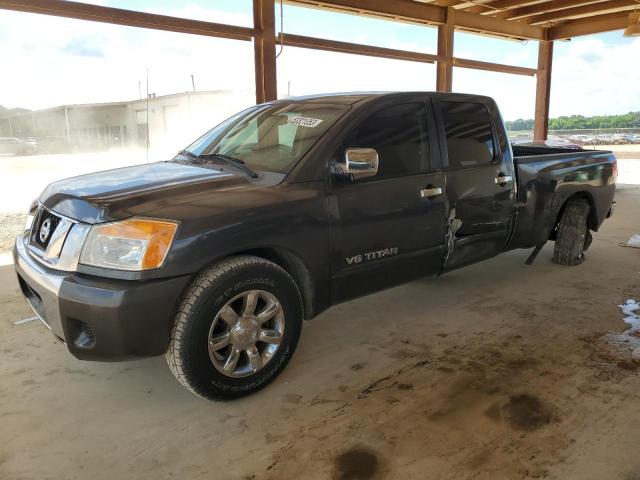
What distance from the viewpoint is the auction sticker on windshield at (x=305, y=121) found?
10.9 feet

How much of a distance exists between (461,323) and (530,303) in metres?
0.86

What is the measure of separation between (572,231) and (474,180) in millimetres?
2106

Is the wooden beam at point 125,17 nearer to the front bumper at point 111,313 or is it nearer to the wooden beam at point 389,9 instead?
the wooden beam at point 389,9

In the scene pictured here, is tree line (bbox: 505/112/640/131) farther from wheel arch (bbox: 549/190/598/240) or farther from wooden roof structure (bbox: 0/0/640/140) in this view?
wheel arch (bbox: 549/190/598/240)

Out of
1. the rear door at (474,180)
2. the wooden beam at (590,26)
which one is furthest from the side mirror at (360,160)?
the wooden beam at (590,26)

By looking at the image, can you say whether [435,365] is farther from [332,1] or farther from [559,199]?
[332,1]

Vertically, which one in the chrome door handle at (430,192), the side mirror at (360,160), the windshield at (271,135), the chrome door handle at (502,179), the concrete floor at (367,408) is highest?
the windshield at (271,135)

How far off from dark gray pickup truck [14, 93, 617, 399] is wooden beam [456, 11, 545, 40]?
25.3 ft

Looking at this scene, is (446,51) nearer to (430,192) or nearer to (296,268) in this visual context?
(430,192)

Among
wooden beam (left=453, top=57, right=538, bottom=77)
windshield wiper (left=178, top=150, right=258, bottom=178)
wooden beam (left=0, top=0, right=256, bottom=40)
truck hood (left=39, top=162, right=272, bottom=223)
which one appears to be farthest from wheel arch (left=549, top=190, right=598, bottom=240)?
wooden beam (left=453, top=57, right=538, bottom=77)

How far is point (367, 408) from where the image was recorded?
2.76m

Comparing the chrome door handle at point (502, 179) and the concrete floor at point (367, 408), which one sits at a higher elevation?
the chrome door handle at point (502, 179)

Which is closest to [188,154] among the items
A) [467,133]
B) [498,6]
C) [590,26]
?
[467,133]

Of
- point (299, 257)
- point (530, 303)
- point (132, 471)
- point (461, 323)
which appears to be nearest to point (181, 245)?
point (299, 257)
